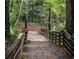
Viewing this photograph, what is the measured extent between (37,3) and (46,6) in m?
0.38

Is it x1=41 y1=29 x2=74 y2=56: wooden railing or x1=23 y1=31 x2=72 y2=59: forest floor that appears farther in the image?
x1=23 y1=31 x2=72 y2=59: forest floor

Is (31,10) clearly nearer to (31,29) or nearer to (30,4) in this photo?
(30,4)

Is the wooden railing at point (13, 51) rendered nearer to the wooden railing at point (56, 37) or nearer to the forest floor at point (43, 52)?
the forest floor at point (43, 52)

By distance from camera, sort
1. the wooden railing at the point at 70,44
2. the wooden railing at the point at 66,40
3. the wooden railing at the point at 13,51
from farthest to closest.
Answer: the wooden railing at the point at 66,40
the wooden railing at the point at 70,44
the wooden railing at the point at 13,51

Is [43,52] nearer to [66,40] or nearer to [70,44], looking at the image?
[66,40]

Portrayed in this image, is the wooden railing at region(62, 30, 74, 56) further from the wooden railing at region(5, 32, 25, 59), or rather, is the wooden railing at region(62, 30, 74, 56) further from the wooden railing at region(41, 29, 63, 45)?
the wooden railing at region(41, 29, 63, 45)

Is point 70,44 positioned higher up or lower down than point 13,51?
lower down

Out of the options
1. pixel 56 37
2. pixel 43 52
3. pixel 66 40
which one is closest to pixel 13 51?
pixel 66 40

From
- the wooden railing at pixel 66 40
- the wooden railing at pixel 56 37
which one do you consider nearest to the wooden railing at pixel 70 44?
the wooden railing at pixel 66 40

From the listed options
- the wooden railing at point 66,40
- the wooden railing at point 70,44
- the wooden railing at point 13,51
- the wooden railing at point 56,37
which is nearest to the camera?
the wooden railing at point 13,51

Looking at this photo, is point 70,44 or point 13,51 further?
point 70,44

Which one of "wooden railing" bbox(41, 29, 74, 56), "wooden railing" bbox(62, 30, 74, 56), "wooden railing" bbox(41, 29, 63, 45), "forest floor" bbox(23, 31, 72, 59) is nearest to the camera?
"wooden railing" bbox(62, 30, 74, 56)

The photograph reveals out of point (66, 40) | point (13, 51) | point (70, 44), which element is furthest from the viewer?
point (66, 40)

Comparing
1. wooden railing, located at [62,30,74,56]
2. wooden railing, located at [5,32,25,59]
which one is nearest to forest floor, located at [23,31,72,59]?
wooden railing, located at [62,30,74,56]
